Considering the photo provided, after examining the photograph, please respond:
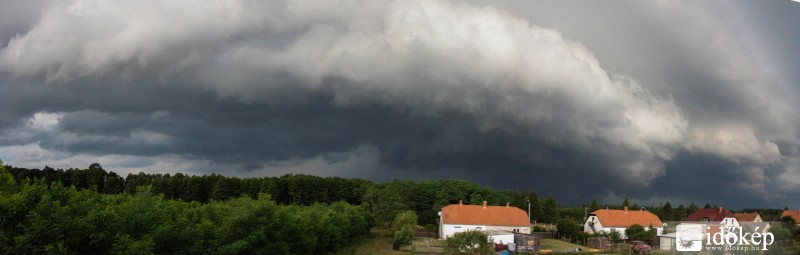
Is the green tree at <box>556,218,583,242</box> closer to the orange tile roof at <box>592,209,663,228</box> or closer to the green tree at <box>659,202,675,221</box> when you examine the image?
the orange tile roof at <box>592,209,663,228</box>

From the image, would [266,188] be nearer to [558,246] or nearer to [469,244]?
[558,246]

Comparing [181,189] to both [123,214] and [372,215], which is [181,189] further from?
[123,214]

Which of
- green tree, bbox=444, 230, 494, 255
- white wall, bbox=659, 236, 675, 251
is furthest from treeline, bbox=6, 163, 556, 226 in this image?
white wall, bbox=659, 236, 675, 251

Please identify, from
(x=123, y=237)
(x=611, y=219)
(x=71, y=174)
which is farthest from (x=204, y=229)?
(x=71, y=174)

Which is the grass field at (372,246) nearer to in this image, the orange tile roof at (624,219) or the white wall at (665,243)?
the white wall at (665,243)

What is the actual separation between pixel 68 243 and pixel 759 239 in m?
26.4

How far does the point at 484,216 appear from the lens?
61594mm

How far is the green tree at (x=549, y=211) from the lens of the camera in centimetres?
8738

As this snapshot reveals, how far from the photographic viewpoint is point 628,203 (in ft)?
292

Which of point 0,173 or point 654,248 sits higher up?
point 0,173

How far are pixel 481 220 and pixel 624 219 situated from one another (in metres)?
18.7

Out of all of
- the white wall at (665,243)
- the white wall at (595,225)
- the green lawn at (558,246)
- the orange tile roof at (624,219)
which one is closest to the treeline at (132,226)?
the green lawn at (558,246)

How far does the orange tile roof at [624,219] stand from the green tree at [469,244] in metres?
31.2

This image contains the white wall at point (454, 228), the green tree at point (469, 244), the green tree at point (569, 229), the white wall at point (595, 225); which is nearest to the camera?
the green tree at point (469, 244)
